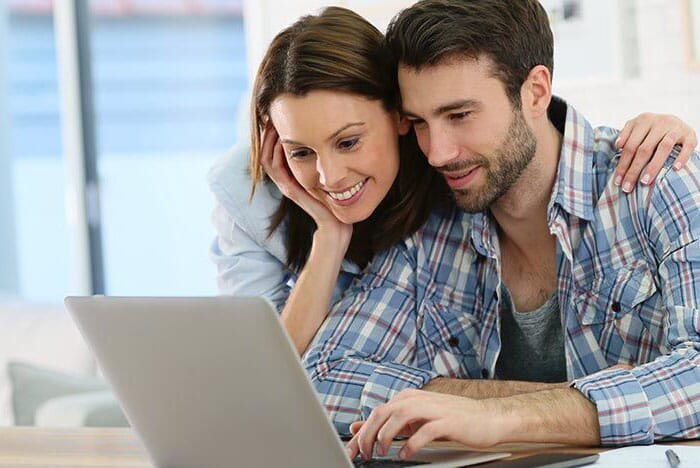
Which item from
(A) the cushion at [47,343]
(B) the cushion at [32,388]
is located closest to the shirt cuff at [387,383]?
(B) the cushion at [32,388]

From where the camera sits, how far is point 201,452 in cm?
128

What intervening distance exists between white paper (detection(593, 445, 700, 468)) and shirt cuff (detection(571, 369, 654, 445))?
0.06m

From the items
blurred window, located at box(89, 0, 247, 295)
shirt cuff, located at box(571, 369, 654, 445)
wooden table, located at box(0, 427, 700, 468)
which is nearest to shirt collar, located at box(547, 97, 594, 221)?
shirt cuff, located at box(571, 369, 654, 445)

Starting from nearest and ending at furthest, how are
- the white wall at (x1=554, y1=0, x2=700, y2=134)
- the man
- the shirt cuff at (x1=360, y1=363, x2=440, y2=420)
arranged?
the man
the shirt cuff at (x1=360, y1=363, x2=440, y2=420)
the white wall at (x1=554, y1=0, x2=700, y2=134)

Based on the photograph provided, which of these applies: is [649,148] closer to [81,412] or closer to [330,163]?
[330,163]

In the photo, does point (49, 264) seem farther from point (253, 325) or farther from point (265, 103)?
point (253, 325)

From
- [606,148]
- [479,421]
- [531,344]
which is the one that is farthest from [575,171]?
[479,421]

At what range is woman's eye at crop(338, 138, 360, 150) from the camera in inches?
77.2

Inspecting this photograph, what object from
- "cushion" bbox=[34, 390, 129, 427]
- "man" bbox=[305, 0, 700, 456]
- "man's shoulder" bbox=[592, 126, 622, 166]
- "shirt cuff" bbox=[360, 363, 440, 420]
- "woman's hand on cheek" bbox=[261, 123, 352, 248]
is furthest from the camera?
"cushion" bbox=[34, 390, 129, 427]

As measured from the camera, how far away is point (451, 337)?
201cm

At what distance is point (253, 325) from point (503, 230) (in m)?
1.05

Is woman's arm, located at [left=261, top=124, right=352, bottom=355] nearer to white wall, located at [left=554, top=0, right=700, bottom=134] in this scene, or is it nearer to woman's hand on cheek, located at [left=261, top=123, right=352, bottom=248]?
woman's hand on cheek, located at [left=261, top=123, right=352, bottom=248]

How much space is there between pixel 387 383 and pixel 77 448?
1.57ft

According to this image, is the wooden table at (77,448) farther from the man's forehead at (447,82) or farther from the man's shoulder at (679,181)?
the man's forehead at (447,82)
